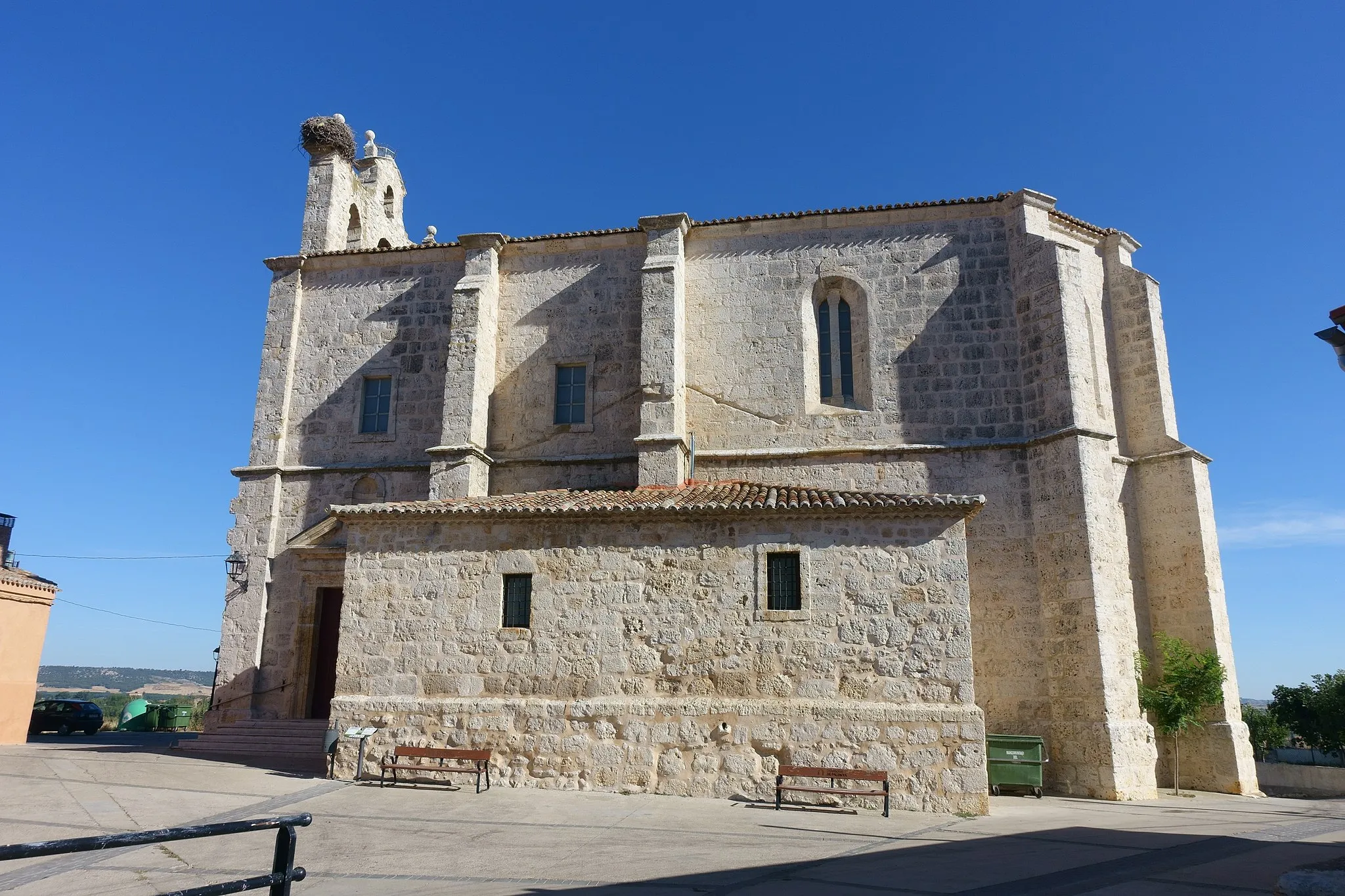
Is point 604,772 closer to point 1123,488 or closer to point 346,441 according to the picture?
point 346,441

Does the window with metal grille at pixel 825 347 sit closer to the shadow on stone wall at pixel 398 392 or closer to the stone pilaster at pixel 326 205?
the shadow on stone wall at pixel 398 392

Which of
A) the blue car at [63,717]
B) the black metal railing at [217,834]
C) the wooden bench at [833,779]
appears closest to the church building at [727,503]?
the wooden bench at [833,779]

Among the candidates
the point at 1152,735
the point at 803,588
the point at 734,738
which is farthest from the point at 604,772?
the point at 1152,735

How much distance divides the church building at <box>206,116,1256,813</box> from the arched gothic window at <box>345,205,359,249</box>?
0.09m

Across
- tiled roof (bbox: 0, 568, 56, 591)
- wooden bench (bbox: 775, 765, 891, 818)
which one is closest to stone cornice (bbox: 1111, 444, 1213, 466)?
wooden bench (bbox: 775, 765, 891, 818)

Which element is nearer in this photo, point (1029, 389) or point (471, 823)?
point (471, 823)

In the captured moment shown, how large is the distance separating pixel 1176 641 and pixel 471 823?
37.6ft

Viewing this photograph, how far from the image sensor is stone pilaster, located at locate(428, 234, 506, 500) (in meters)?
14.9

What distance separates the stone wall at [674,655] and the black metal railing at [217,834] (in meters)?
7.54

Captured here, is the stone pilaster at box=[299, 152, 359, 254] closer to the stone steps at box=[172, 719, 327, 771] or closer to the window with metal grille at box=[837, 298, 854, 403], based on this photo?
the stone steps at box=[172, 719, 327, 771]

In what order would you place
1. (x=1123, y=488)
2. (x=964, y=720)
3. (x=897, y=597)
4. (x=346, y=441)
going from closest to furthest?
(x=964, y=720), (x=897, y=597), (x=1123, y=488), (x=346, y=441)

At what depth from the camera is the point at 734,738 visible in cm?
1040

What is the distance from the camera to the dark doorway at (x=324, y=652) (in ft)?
50.3

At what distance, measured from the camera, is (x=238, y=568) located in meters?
15.8
